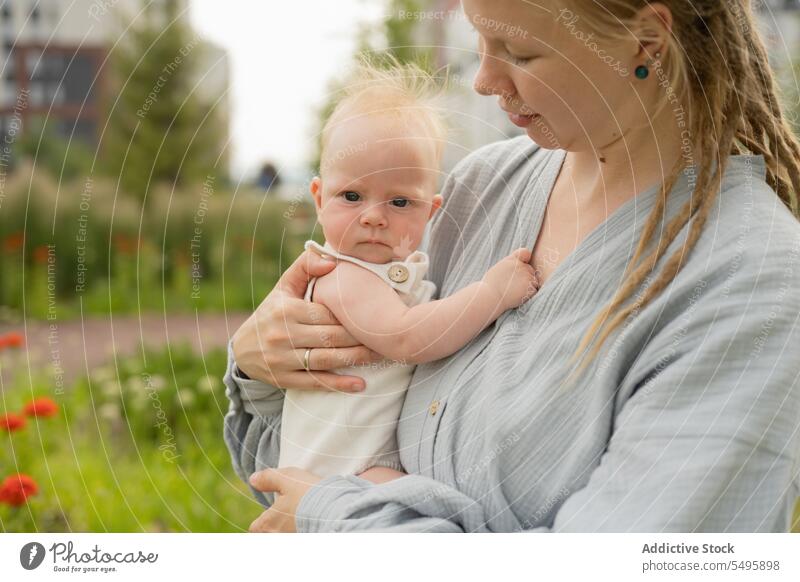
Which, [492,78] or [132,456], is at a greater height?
[492,78]

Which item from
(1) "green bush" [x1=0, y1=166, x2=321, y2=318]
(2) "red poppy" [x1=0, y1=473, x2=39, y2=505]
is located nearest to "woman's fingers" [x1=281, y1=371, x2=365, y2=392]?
(2) "red poppy" [x1=0, y1=473, x2=39, y2=505]

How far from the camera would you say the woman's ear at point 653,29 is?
2.17 feet

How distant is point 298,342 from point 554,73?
306 mm

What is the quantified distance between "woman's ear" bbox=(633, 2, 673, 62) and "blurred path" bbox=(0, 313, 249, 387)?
1.24 m

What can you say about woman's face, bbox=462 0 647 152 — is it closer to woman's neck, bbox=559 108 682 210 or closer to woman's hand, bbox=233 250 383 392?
woman's neck, bbox=559 108 682 210

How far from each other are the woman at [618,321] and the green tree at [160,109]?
1.60 feet

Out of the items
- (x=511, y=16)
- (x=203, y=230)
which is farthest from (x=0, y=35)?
(x=511, y=16)

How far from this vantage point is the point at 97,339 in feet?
6.81

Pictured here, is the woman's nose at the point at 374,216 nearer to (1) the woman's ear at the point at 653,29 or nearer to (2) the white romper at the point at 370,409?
(2) the white romper at the point at 370,409

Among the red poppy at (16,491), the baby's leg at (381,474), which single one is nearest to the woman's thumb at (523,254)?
the baby's leg at (381,474)

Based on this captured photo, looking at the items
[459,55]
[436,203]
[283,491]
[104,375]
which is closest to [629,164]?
[436,203]

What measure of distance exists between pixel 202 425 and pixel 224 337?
384mm

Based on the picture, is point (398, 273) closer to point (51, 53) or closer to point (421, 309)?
point (421, 309)

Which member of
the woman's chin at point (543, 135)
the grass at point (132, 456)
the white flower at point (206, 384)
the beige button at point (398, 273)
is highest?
the woman's chin at point (543, 135)
